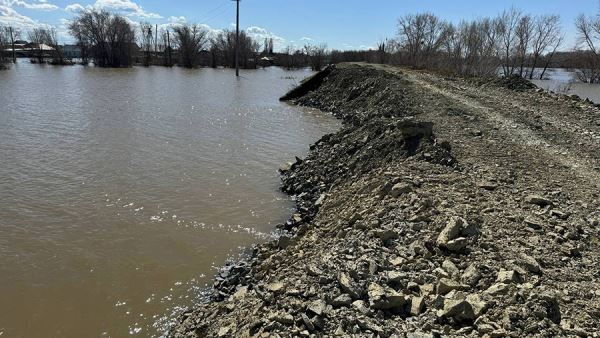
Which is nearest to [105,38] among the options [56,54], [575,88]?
[56,54]

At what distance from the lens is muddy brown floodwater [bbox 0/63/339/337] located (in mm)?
7262

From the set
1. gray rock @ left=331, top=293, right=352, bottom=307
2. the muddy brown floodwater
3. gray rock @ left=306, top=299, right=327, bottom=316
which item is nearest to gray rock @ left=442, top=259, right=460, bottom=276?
gray rock @ left=331, top=293, right=352, bottom=307

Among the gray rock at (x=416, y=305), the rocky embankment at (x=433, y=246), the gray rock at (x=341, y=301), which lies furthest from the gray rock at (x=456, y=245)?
the gray rock at (x=341, y=301)

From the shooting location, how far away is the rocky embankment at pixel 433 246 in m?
4.90

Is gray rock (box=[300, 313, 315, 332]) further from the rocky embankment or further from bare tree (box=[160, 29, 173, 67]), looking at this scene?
bare tree (box=[160, 29, 173, 67])

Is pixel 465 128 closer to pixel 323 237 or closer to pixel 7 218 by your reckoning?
pixel 323 237

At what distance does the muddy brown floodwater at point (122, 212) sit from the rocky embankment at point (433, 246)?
1.03 m

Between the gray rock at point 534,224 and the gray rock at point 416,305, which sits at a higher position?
the gray rock at point 534,224

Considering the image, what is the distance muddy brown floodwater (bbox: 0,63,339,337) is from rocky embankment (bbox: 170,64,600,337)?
1.03 meters

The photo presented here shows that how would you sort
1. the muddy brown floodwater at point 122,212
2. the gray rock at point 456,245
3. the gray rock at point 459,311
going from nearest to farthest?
the gray rock at point 459,311 < the gray rock at point 456,245 < the muddy brown floodwater at point 122,212

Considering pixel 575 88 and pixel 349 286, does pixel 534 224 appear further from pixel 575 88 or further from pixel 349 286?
pixel 575 88

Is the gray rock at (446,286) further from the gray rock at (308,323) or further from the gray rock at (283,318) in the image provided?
the gray rock at (283,318)

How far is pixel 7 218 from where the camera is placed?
10523mm

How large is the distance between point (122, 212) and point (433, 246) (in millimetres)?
8116
